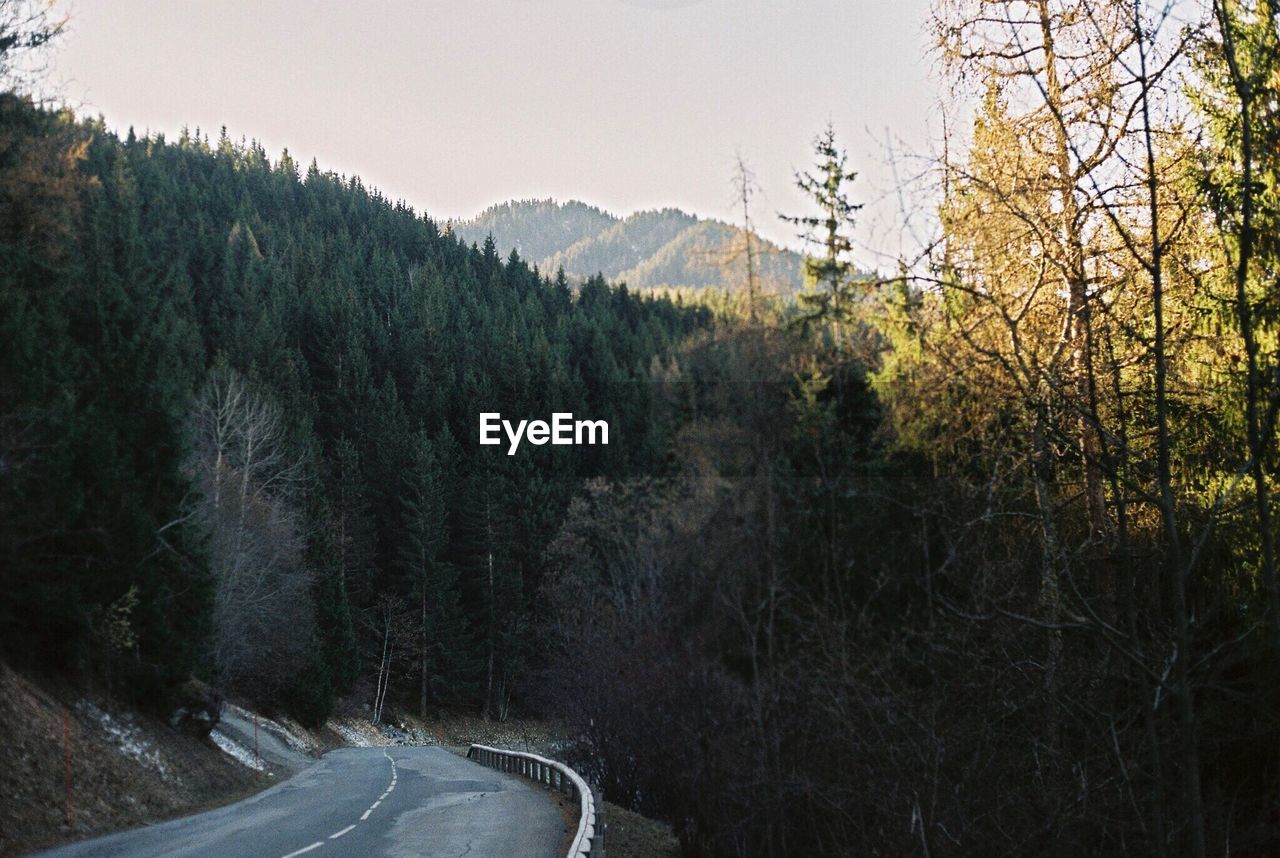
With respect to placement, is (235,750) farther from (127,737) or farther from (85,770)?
(85,770)

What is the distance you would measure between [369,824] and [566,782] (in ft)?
18.1

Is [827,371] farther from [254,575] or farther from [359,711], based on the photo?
[359,711]

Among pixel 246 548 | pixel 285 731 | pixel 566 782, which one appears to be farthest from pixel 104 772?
pixel 285 731

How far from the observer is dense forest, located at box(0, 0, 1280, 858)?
16.9ft

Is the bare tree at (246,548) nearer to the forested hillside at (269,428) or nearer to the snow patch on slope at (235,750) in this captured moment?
the forested hillside at (269,428)

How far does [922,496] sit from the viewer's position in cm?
739

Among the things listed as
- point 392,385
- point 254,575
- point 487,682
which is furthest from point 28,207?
point 392,385

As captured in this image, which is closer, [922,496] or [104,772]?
[922,496]

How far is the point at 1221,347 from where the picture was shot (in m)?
6.31

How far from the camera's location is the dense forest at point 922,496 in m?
5.16

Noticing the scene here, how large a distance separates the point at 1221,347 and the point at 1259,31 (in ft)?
6.08

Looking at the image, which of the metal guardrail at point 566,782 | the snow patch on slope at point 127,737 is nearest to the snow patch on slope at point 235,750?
the snow patch on slope at point 127,737

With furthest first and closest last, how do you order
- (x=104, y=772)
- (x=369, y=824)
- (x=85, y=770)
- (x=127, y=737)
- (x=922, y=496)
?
(x=127, y=737), (x=104, y=772), (x=85, y=770), (x=369, y=824), (x=922, y=496)

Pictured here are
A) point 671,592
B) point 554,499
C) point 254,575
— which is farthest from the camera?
point 554,499
